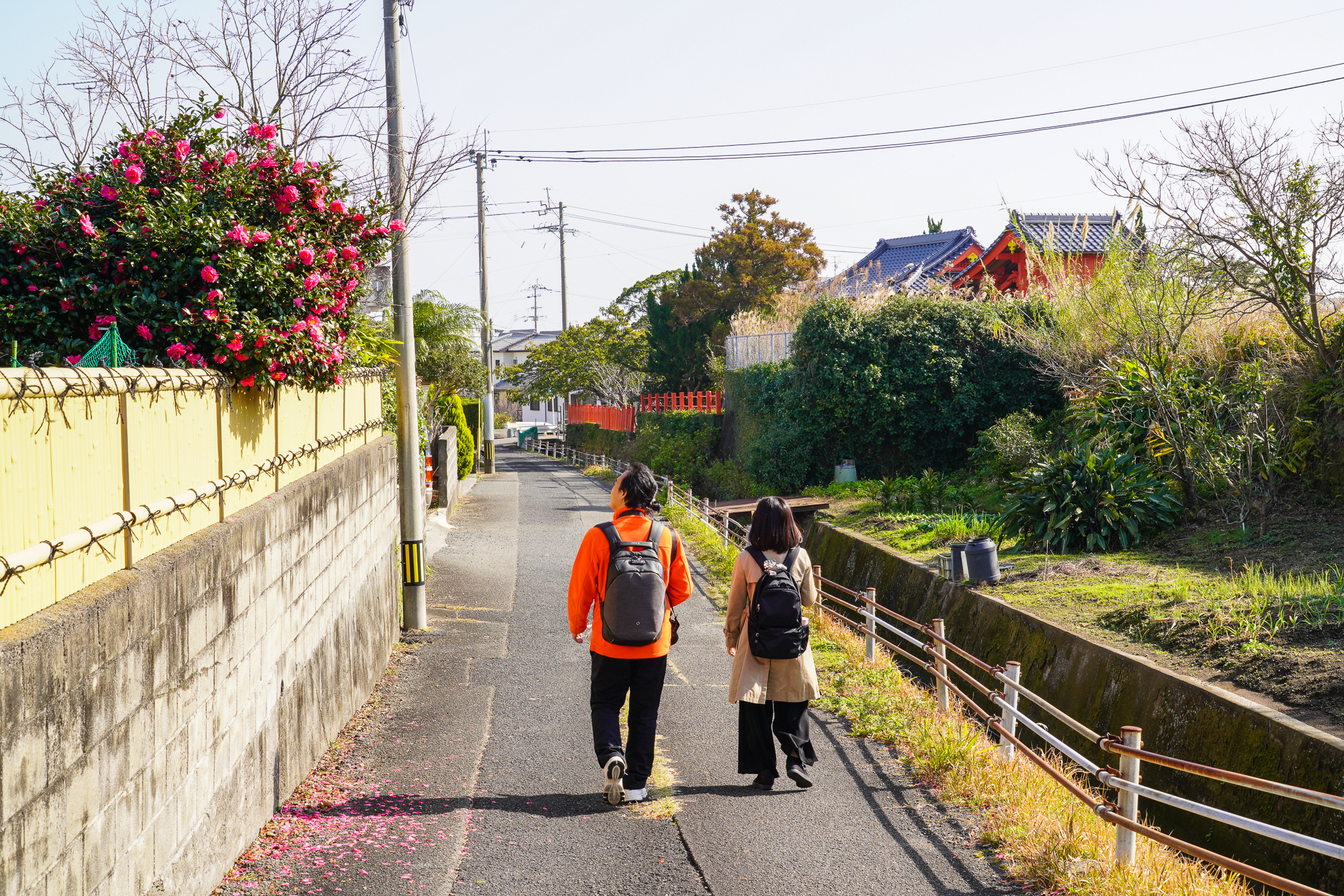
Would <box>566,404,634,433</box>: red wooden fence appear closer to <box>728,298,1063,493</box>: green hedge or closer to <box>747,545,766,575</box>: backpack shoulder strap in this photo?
<box>728,298,1063,493</box>: green hedge

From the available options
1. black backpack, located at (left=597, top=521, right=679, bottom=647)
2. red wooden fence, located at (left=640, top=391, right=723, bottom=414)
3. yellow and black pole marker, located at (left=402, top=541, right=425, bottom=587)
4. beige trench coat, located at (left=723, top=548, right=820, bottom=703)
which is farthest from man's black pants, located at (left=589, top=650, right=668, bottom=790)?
red wooden fence, located at (left=640, top=391, right=723, bottom=414)

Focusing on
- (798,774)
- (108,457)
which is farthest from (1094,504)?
(108,457)

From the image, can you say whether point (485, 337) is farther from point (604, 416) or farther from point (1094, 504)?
point (1094, 504)

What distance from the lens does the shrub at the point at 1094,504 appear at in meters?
11.1

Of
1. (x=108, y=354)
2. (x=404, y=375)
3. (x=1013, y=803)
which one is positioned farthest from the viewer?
(x=404, y=375)

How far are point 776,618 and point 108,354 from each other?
3671 millimetres

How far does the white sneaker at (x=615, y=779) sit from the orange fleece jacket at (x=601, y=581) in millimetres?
563

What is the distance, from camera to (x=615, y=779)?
5.67 meters

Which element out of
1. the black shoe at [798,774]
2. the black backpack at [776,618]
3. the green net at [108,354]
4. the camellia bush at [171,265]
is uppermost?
the camellia bush at [171,265]

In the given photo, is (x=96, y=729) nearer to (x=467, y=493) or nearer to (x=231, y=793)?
(x=231, y=793)

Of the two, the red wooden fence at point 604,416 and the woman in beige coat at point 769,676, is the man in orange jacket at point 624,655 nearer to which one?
the woman in beige coat at point 769,676

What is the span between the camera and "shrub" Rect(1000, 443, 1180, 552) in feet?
36.5

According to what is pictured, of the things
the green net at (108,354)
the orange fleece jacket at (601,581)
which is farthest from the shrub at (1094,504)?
the green net at (108,354)

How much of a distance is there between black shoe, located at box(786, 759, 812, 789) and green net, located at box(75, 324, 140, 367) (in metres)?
4.06
